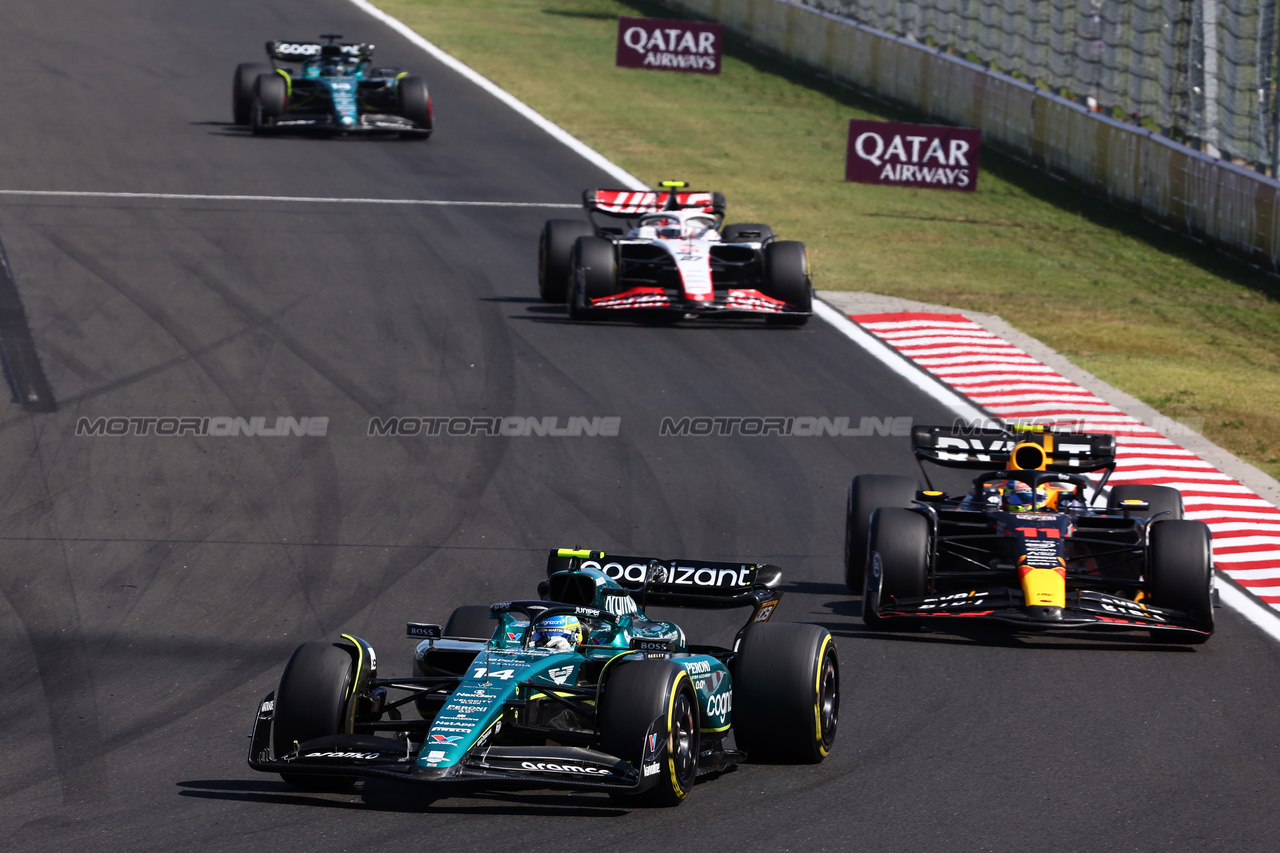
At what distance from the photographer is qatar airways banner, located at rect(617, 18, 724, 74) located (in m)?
36.3

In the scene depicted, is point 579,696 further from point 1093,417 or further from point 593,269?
point 593,269

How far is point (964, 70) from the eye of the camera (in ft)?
115

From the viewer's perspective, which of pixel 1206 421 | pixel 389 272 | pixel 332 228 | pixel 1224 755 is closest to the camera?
pixel 1224 755

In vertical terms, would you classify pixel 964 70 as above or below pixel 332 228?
above

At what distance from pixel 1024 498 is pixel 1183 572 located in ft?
4.07

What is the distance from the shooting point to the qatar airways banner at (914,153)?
79.9 feet

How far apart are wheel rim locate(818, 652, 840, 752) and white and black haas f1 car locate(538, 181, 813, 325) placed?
1122 centimetres

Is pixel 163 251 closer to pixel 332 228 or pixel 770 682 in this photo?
pixel 332 228

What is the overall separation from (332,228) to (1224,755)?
1720 centimetres

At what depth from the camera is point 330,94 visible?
30.2 meters

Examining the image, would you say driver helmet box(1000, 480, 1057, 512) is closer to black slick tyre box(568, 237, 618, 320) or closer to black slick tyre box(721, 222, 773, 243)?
black slick tyre box(568, 237, 618, 320)

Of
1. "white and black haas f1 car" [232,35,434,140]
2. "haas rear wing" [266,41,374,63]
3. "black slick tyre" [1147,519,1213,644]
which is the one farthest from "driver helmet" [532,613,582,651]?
"haas rear wing" [266,41,374,63]

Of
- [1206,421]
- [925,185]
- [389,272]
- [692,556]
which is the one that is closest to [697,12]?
[925,185]

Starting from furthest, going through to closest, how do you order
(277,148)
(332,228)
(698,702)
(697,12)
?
1. (697,12)
2. (277,148)
3. (332,228)
4. (698,702)
